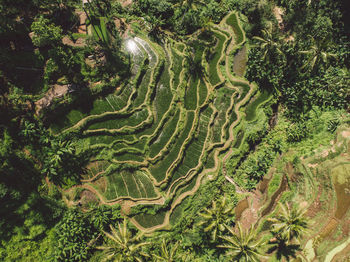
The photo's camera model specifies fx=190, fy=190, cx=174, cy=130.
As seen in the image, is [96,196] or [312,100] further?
[312,100]

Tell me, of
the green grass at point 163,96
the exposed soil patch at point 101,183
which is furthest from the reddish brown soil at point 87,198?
the green grass at point 163,96

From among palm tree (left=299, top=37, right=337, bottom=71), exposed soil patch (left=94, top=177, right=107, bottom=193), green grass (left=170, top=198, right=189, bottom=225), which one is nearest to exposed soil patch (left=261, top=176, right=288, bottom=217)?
green grass (left=170, top=198, right=189, bottom=225)

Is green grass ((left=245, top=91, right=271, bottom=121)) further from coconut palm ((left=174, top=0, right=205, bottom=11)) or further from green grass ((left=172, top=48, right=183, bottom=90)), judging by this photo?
coconut palm ((left=174, top=0, right=205, bottom=11))

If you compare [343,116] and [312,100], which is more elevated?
[312,100]

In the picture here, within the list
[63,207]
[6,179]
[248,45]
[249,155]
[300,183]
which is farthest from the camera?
[248,45]

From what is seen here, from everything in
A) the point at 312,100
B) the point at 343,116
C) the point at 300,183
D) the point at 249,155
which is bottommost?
the point at 300,183

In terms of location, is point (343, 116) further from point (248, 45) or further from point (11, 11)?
point (11, 11)

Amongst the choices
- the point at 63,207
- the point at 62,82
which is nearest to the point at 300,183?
the point at 63,207

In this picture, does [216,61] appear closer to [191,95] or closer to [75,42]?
[191,95]
